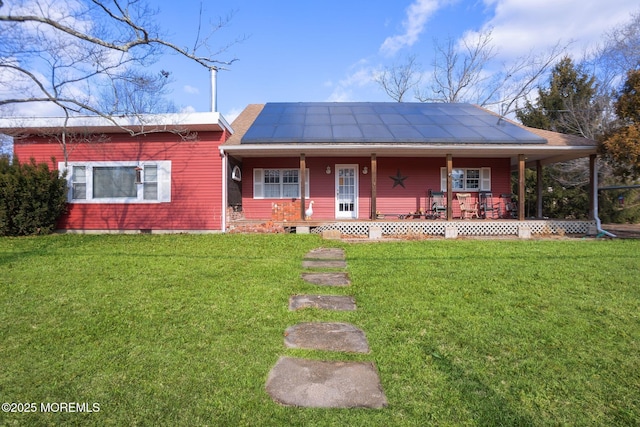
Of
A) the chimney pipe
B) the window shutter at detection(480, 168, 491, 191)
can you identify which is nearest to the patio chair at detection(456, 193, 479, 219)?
the window shutter at detection(480, 168, 491, 191)

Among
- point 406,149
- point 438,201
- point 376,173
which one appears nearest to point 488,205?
point 438,201

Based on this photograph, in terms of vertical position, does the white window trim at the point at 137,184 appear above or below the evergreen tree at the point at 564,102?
below

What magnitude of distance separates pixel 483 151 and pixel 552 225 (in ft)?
9.80

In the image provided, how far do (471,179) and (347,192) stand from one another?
4547mm

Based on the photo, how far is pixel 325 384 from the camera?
2438 mm

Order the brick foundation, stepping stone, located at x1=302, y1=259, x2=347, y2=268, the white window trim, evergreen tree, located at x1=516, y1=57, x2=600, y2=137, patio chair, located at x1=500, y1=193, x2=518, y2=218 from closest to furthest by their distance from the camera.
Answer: stepping stone, located at x1=302, y1=259, x2=347, y2=268, the white window trim, the brick foundation, patio chair, located at x1=500, y1=193, x2=518, y2=218, evergreen tree, located at x1=516, y1=57, x2=600, y2=137

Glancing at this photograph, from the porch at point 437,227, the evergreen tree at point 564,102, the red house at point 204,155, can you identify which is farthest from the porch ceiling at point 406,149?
the evergreen tree at point 564,102

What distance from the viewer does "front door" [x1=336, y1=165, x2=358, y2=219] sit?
1245cm

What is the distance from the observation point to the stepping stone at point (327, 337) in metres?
3.03

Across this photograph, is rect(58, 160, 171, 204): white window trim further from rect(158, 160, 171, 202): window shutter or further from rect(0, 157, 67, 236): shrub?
rect(0, 157, 67, 236): shrub

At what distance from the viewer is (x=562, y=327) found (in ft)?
11.2

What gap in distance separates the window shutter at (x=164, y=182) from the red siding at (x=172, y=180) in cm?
11

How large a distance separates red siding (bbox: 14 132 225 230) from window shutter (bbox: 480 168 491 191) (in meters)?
9.07

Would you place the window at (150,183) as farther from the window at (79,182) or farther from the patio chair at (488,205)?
the patio chair at (488,205)
